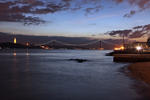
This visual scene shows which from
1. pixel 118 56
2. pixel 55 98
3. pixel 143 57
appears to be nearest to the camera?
pixel 55 98

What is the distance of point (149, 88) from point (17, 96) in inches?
257

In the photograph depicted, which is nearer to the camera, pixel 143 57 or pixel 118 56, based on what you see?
pixel 143 57

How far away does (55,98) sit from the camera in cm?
806

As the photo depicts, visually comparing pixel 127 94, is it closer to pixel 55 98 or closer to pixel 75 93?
pixel 75 93

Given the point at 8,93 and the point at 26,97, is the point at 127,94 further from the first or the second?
the point at 8,93

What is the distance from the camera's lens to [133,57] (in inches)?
1128

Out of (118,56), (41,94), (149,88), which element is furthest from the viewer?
(118,56)

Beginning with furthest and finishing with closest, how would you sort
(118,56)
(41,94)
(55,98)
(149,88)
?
(118,56), (149,88), (41,94), (55,98)

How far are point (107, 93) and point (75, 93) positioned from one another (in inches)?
60.4

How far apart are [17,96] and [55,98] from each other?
5.99 ft

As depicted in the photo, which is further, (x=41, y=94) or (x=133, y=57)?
(x=133, y=57)

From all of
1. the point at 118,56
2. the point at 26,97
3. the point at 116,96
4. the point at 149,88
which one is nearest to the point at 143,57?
the point at 118,56

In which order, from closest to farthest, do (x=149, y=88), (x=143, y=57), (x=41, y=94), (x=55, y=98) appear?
1. (x=55, y=98)
2. (x=41, y=94)
3. (x=149, y=88)
4. (x=143, y=57)

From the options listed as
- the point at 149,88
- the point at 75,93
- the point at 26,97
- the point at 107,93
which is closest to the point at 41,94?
the point at 26,97
